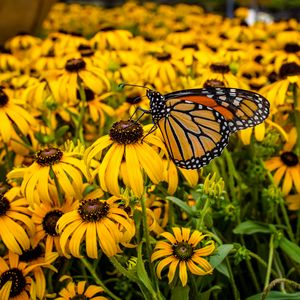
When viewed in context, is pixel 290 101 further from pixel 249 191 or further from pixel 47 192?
pixel 47 192

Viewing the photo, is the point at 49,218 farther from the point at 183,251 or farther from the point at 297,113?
the point at 297,113

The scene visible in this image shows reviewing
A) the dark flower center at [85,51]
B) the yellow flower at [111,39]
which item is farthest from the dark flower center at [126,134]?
the yellow flower at [111,39]

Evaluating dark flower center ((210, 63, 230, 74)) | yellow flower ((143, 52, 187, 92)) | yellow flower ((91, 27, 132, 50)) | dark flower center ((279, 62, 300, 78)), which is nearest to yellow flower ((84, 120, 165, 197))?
dark flower center ((279, 62, 300, 78))

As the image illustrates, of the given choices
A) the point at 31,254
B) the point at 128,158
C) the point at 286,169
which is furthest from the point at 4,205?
the point at 286,169

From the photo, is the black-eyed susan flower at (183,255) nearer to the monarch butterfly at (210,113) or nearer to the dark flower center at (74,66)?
the monarch butterfly at (210,113)

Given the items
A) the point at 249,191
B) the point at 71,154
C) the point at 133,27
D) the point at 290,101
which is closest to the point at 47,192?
the point at 71,154

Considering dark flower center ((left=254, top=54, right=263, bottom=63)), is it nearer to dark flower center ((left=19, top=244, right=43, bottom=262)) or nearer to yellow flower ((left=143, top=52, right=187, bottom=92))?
yellow flower ((left=143, top=52, right=187, bottom=92))
